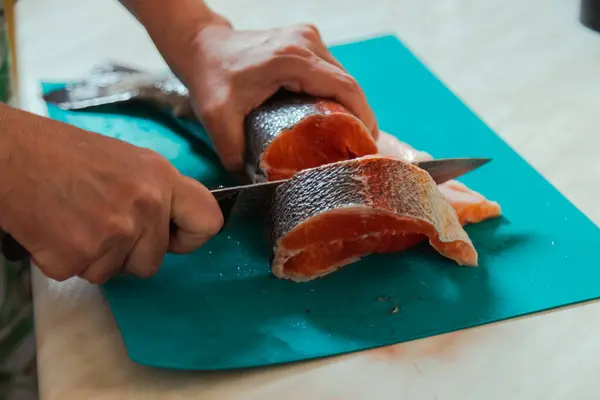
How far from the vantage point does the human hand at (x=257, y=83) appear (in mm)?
1418

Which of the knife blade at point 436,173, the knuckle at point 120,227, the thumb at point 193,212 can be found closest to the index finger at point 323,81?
the knife blade at point 436,173

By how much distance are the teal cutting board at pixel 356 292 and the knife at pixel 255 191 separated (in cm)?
8

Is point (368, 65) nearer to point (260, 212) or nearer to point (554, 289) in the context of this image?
point (260, 212)

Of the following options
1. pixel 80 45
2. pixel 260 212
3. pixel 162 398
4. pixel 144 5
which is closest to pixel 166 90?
pixel 144 5

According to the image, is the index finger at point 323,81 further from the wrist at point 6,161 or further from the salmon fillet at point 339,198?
the wrist at point 6,161

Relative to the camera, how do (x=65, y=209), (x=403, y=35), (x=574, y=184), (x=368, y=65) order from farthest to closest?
(x=403, y=35), (x=368, y=65), (x=574, y=184), (x=65, y=209)

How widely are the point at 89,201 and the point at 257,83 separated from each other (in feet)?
1.60

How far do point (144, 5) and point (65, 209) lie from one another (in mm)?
683

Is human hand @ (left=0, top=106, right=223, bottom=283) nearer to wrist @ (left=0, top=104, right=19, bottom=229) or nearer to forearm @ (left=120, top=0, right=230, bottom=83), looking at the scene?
wrist @ (left=0, top=104, right=19, bottom=229)

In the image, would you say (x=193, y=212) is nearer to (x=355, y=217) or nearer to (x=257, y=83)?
(x=355, y=217)

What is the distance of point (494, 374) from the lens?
1.06m

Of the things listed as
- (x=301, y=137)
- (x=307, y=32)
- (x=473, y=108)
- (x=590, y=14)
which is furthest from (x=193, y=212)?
(x=590, y=14)

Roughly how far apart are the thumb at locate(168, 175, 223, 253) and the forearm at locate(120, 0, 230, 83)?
48 centimetres

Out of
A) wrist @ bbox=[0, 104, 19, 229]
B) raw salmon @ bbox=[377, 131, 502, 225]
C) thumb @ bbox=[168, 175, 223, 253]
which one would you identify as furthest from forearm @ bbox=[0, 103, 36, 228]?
raw salmon @ bbox=[377, 131, 502, 225]
